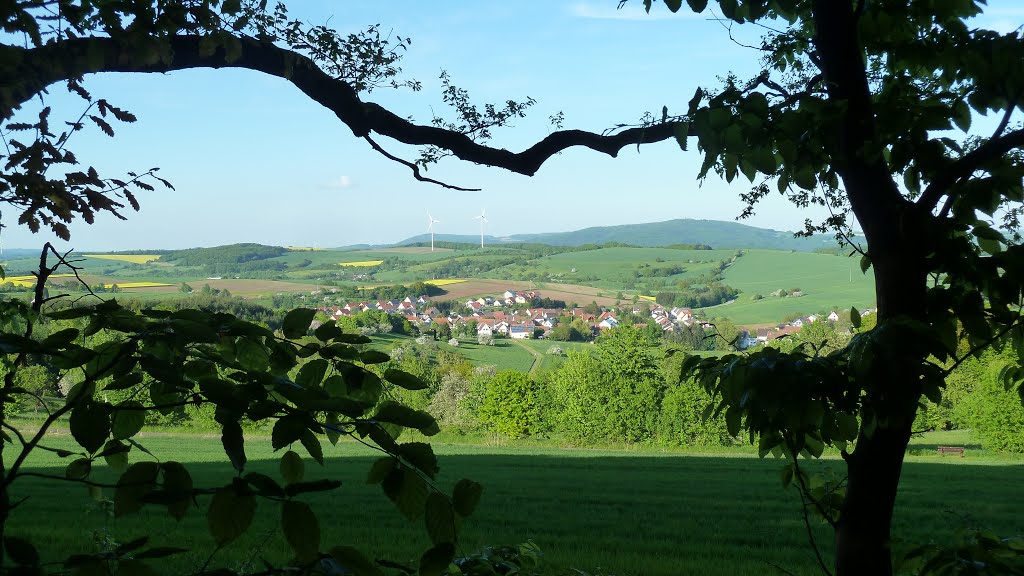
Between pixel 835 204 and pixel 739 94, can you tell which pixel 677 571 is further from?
pixel 739 94

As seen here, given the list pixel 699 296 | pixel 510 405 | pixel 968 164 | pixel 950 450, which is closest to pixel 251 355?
pixel 968 164

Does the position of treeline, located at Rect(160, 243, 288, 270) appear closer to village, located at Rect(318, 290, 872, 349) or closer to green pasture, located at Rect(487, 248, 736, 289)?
village, located at Rect(318, 290, 872, 349)

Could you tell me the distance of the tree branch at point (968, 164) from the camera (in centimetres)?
174

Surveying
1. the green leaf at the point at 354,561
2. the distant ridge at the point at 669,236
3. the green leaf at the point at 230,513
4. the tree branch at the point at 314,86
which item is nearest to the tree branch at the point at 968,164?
the tree branch at the point at 314,86

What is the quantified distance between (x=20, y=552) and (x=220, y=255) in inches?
3859

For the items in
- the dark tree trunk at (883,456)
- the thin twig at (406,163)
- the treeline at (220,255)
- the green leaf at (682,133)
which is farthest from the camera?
the treeline at (220,255)

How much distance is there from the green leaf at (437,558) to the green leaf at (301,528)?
0.54 feet

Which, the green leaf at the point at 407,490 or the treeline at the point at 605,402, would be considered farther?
the treeline at the point at 605,402

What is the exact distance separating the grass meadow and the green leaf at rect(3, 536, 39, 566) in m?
1.96

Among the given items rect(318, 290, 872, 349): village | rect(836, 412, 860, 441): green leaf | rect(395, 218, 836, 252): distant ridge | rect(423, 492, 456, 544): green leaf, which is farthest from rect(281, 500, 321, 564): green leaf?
rect(395, 218, 836, 252): distant ridge

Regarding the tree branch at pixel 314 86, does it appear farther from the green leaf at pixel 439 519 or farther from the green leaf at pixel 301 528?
the green leaf at pixel 301 528

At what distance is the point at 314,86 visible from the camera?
3.14 metres

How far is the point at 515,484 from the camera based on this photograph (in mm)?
17406

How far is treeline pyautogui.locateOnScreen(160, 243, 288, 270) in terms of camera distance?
296ft
